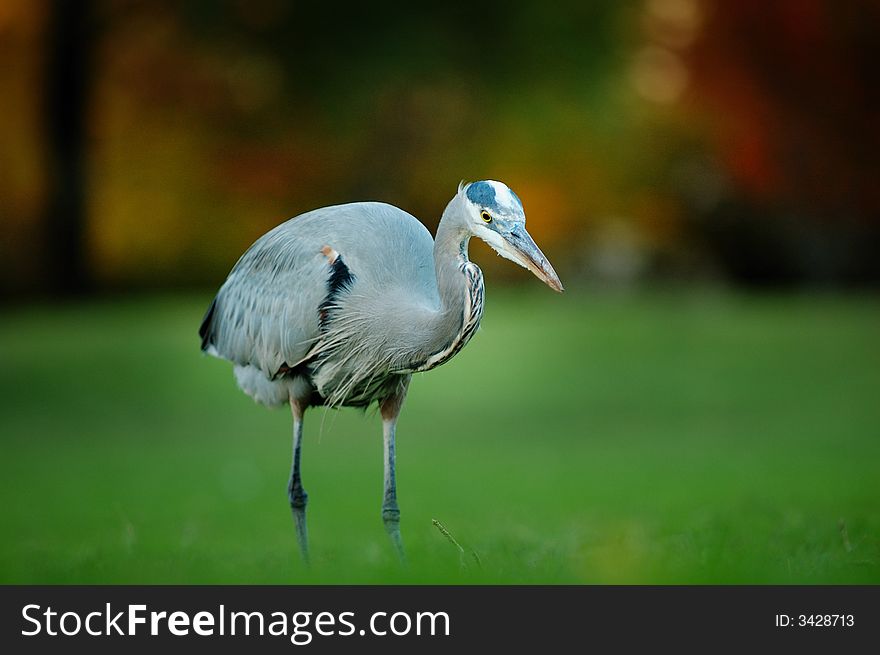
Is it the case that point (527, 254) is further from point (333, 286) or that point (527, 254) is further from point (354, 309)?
point (333, 286)

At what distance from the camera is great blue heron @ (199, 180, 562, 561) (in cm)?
542

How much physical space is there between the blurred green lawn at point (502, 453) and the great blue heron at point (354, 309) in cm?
43

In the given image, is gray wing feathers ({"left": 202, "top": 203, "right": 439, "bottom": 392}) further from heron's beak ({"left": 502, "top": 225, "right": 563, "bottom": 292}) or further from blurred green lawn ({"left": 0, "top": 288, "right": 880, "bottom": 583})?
heron's beak ({"left": 502, "top": 225, "right": 563, "bottom": 292})

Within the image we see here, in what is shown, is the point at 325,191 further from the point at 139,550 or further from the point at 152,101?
the point at 139,550

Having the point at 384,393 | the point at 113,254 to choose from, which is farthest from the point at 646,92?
the point at 384,393

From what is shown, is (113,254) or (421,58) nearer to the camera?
(421,58)

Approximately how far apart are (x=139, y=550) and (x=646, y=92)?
64.2ft

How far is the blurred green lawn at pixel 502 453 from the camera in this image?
18.8 feet

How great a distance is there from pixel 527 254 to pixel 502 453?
754 cm

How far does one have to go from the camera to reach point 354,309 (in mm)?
6082

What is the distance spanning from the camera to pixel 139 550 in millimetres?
6336

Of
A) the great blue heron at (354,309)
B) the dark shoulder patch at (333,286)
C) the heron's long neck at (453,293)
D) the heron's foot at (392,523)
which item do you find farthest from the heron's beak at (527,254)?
the heron's foot at (392,523)

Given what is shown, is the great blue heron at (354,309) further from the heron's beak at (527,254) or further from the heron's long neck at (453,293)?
the heron's beak at (527,254)

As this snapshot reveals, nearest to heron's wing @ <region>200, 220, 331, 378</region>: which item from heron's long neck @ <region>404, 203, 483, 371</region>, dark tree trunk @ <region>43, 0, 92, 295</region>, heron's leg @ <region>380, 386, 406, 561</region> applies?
heron's leg @ <region>380, 386, 406, 561</region>
